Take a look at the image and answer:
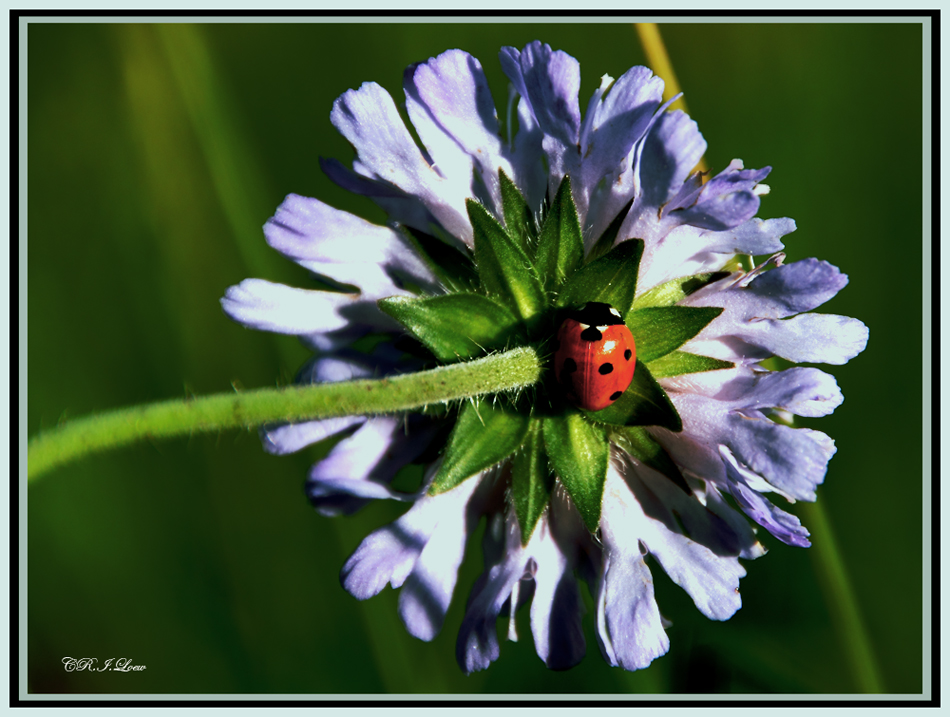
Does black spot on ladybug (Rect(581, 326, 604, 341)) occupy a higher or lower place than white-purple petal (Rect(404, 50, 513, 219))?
lower

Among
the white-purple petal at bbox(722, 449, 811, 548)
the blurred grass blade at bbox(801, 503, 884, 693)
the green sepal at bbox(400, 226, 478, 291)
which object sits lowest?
the blurred grass blade at bbox(801, 503, 884, 693)

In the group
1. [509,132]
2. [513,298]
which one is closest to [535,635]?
[513,298]

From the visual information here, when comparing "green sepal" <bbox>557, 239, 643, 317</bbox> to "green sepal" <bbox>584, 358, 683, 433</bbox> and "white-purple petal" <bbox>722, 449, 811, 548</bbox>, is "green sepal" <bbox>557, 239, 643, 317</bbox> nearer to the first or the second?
"green sepal" <bbox>584, 358, 683, 433</bbox>

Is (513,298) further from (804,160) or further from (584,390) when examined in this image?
(804,160)

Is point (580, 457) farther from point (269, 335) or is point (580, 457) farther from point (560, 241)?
point (269, 335)

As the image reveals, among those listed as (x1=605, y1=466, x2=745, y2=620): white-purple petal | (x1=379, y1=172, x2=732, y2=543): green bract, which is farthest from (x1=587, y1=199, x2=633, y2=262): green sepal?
(x1=605, y1=466, x2=745, y2=620): white-purple petal

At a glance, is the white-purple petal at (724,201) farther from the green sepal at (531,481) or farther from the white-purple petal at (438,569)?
the white-purple petal at (438,569)

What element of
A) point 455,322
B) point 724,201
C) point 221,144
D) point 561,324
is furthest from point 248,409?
point 221,144

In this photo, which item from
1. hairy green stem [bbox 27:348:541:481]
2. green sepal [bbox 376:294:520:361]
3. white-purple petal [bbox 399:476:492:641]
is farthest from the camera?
white-purple petal [bbox 399:476:492:641]
